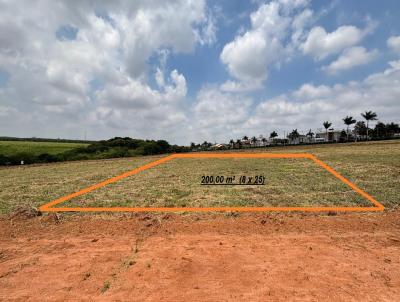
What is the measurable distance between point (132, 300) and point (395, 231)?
6.18 m

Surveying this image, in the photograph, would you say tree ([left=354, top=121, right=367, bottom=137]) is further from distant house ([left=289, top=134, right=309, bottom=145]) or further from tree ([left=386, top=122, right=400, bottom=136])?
distant house ([left=289, top=134, right=309, bottom=145])

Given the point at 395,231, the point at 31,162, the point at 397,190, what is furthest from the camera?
the point at 31,162

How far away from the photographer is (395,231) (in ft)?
22.9

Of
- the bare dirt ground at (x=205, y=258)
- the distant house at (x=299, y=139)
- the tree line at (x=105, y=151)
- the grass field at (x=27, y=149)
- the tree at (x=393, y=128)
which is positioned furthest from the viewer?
the distant house at (x=299, y=139)

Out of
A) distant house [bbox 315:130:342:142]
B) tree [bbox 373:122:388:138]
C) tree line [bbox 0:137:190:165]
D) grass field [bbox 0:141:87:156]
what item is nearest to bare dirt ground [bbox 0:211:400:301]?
tree line [bbox 0:137:190:165]

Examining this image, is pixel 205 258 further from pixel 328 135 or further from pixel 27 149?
pixel 328 135

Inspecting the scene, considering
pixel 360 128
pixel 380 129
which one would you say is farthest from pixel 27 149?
pixel 380 129

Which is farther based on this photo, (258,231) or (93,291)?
(258,231)

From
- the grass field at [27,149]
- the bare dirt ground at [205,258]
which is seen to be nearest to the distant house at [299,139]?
the grass field at [27,149]

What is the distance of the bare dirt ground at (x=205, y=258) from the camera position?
180 inches

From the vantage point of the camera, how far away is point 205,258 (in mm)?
5688

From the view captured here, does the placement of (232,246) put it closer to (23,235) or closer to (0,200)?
(23,235)

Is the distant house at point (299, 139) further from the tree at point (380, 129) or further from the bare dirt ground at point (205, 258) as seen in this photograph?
the bare dirt ground at point (205, 258)

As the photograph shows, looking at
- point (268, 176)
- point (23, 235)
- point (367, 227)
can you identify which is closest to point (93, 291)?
point (23, 235)
